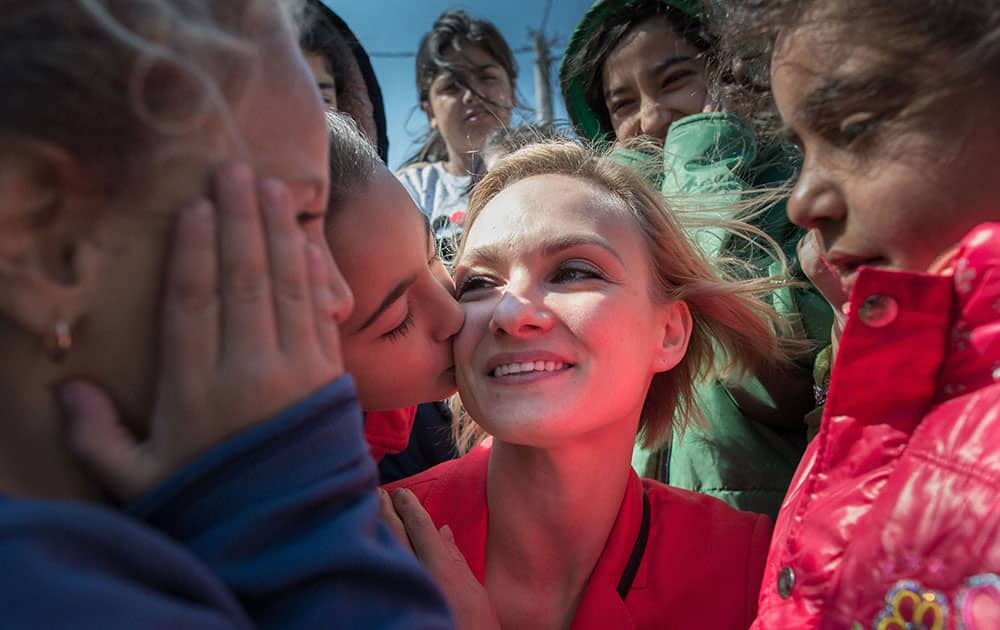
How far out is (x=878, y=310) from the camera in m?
1.17

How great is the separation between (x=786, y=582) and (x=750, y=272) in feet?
3.88

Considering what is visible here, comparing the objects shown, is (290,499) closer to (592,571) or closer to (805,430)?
(592,571)

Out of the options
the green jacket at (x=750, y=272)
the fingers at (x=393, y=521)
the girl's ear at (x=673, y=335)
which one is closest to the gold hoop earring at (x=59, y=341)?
Answer: the fingers at (x=393, y=521)

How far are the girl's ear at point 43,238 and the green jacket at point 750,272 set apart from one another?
1770 mm

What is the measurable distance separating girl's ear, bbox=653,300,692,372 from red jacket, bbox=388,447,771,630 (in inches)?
12.2

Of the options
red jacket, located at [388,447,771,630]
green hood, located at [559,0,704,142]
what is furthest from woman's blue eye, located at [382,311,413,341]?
green hood, located at [559,0,704,142]

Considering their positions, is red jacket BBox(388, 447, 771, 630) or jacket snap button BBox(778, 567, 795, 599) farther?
red jacket BBox(388, 447, 771, 630)

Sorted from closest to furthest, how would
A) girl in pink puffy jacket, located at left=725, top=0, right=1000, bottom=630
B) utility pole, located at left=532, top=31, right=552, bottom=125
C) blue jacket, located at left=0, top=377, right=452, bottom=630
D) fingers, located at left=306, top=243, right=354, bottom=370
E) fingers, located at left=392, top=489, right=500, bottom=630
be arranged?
1. blue jacket, located at left=0, top=377, right=452, bottom=630
2. fingers, located at left=306, top=243, right=354, bottom=370
3. girl in pink puffy jacket, located at left=725, top=0, right=1000, bottom=630
4. fingers, located at left=392, top=489, right=500, bottom=630
5. utility pole, located at left=532, top=31, right=552, bottom=125

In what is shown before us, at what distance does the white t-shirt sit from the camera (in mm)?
3590

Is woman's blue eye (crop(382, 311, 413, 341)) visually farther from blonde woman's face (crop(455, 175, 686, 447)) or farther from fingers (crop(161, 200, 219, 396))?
fingers (crop(161, 200, 219, 396))

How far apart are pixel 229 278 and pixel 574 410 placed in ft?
3.07

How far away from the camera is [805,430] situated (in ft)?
7.04

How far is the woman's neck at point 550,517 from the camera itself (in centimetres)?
174

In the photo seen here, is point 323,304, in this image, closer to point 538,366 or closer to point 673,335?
point 538,366
